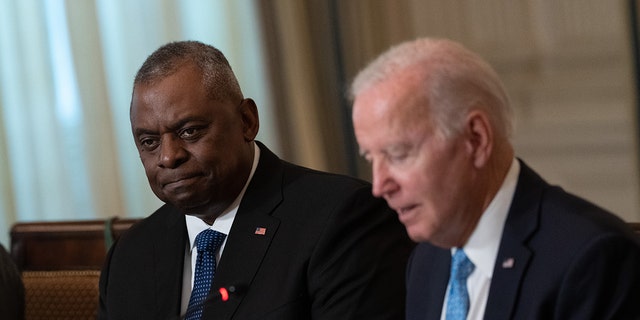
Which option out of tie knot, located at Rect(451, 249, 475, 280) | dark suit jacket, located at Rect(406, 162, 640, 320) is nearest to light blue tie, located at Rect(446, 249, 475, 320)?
tie knot, located at Rect(451, 249, 475, 280)

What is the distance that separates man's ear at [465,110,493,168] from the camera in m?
2.26

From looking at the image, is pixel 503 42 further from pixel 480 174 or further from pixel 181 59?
pixel 480 174

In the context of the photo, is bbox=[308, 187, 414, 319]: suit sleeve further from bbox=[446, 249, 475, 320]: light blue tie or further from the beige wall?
the beige wall

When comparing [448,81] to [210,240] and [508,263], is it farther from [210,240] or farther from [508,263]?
[210,240]

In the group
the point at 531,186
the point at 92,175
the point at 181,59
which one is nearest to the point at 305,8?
the point at 92,175

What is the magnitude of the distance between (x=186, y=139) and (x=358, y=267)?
64cm

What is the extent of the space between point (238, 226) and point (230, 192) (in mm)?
110

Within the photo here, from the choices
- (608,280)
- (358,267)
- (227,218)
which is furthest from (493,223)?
(227,218)

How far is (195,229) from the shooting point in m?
3.53

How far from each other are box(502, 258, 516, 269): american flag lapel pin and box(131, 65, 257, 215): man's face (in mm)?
1195

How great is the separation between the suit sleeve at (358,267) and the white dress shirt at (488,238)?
78 centimetres

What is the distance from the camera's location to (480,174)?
7.66ft

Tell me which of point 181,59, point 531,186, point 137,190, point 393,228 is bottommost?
point 137,190

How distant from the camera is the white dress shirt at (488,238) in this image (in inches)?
94.8
